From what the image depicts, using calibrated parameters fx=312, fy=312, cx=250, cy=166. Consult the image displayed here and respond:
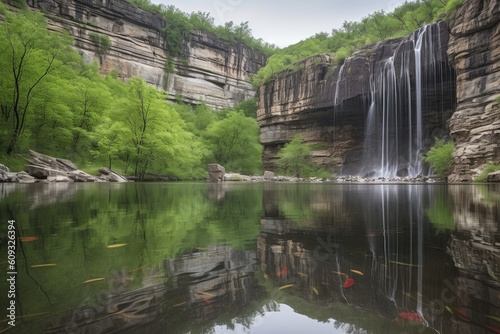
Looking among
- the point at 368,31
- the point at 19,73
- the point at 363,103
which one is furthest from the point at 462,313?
the point at 368,31

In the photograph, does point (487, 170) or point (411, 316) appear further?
point (487, 170)

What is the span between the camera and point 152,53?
50281 millimetres

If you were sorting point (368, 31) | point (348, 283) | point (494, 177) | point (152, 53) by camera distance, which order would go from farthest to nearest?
point (152, 53) < point (368, 31) < point (494, 177) < point (348, 283)

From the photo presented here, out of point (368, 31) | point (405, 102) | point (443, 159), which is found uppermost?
point (368, 31)

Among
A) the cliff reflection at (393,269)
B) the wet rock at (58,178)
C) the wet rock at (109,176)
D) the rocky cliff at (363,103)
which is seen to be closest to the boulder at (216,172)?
the wet rock at (109,176)

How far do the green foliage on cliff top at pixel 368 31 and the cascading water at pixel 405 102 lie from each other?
3168 millimetres

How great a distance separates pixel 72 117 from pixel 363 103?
26.4 meters

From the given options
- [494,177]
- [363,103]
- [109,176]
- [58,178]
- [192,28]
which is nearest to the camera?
[58,178]

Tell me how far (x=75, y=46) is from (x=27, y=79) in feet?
98.7

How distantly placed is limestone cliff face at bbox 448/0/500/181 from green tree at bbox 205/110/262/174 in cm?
2184

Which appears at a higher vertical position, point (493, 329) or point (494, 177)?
point (494, 177)

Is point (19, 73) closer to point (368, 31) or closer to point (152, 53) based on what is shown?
point (152, 53)

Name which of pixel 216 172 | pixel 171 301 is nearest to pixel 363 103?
pixel 216 172

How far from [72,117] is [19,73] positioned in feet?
18.9
